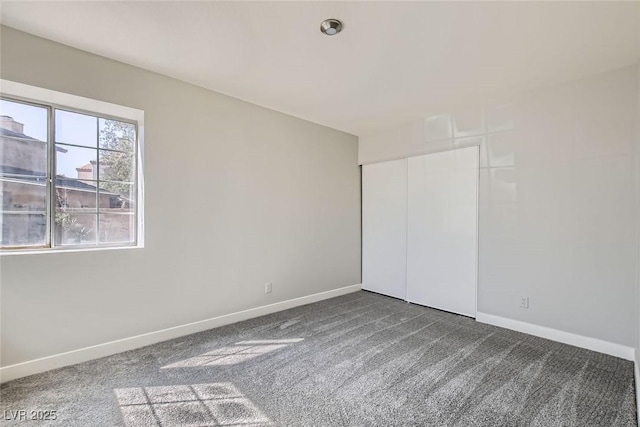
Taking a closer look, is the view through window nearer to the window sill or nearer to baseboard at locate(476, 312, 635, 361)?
the window sill

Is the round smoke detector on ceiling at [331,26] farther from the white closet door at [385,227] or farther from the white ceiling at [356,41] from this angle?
the white closet door at [385,227]

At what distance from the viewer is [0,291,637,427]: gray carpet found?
1.80m

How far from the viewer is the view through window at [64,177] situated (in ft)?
7.48

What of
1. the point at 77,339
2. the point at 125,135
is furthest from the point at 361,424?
the point at 125,135

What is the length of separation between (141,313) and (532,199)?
13.1 ft

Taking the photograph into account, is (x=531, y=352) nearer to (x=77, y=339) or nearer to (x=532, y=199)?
(x=532, y=199)

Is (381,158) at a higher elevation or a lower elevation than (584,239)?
higher

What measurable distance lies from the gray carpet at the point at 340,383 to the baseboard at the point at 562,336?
87mm

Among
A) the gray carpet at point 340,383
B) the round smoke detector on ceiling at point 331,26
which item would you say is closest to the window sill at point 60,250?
the gray carpet at point 340,383

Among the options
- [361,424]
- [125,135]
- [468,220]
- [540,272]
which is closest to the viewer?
[361,424]

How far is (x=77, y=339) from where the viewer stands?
7.93ft

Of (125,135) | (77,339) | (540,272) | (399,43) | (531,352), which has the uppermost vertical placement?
(399,43)

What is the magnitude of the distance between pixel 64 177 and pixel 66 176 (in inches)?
0.7

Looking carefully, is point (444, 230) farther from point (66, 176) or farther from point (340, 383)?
point (66, 176)
